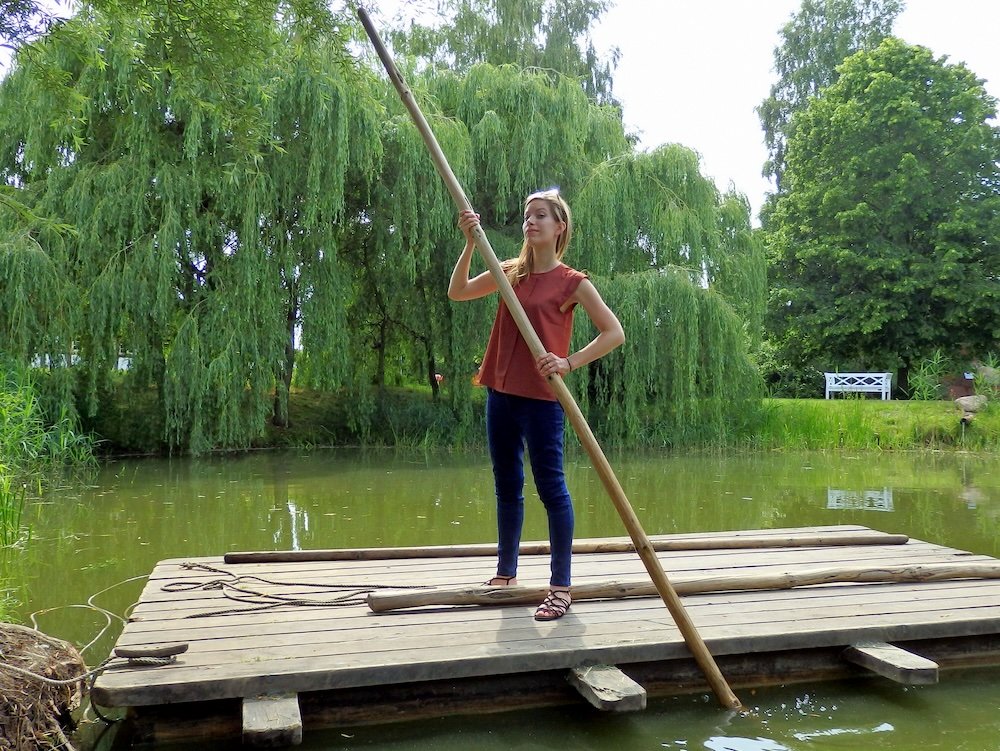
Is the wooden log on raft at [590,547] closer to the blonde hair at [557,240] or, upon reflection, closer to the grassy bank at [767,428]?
the blonde hair at [557,240]

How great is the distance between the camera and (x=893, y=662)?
2955 millimetres

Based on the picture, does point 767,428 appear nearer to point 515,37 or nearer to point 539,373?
point 515,37

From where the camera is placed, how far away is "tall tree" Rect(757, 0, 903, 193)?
24094mm

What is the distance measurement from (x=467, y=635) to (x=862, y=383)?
640 inches

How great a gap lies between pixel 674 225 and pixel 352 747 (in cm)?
1010

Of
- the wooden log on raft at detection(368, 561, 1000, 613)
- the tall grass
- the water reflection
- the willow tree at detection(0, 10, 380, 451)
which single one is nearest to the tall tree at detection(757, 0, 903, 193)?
the willow tree at detection(0, 10, 380, 451)

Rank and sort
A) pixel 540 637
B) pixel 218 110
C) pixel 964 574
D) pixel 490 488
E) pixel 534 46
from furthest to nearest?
1. pixel 534 46
2. pixel 490 488
3. pixel 964 574
4. pixel 218 110
5. pixel 540 637

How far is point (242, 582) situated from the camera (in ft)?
12.2

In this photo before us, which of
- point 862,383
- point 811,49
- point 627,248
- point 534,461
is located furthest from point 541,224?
point 811,49

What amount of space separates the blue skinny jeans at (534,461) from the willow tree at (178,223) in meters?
7.02

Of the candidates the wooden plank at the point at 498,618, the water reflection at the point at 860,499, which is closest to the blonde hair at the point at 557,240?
the wooden plank at the point at 498,618

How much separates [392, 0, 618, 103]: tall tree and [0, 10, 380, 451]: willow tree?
4079 millimetres

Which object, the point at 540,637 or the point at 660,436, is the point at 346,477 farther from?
the point at 540,637

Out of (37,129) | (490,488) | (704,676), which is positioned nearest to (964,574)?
(704,676)
